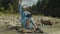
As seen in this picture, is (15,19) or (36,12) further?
(36,12)

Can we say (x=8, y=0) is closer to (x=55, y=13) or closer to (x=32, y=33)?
(x=55, y=13)

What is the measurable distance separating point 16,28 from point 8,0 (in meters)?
5.51

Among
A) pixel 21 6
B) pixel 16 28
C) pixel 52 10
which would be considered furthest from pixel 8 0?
pixel 21 6

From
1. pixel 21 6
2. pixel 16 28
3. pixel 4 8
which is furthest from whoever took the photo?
pixel 4 8

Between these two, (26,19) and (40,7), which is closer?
(26,19)

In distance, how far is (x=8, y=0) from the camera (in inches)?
592

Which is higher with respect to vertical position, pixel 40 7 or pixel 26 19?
pixel 26 19

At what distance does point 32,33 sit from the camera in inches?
350

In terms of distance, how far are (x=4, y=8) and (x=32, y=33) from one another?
21.1 ft

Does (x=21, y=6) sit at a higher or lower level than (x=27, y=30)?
higher

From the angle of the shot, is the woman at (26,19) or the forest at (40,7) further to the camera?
the forest at (40,7)

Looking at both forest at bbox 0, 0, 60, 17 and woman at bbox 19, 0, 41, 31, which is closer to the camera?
woman at bbox 19, 0, 41, 31

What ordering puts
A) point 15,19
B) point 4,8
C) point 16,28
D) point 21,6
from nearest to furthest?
point 21,6 < point 16,28 < point 15,19 < point 4,8

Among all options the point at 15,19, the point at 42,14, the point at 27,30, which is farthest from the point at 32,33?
the point at 42,14
